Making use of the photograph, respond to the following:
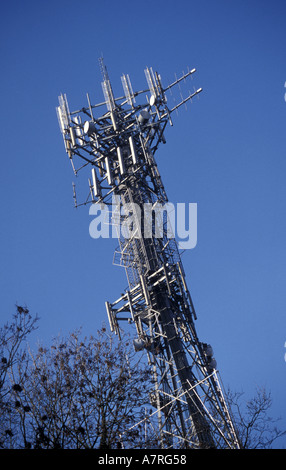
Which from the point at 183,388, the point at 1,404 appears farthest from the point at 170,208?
Result: the point at 1,404

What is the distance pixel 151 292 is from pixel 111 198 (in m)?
7.27

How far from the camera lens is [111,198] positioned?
27656 mm

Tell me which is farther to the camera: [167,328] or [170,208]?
[170,208]

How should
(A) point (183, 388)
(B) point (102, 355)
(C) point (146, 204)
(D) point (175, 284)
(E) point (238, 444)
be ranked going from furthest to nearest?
(C) point (146, 204) < (D) point (175, 284) < (A) point (183, 388) < (E) point (238, 444) < (B) point (102, 355)

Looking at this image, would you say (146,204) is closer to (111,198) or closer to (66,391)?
(111,198)

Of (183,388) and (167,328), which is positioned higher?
(167,328)

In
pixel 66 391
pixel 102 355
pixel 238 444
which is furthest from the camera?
pixel 238 444

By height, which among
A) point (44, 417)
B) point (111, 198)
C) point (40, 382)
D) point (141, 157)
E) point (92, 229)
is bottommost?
point (44, 417)

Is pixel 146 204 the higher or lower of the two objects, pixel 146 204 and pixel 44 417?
the higher

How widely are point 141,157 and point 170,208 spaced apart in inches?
153

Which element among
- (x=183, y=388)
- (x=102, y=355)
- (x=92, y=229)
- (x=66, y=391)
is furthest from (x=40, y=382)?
(x=92, y=229)

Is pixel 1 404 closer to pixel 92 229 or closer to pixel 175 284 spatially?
pixel 175 284

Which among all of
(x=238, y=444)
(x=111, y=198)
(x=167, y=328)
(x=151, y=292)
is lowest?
(x=238, y=444)

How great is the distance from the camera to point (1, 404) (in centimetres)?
1285
